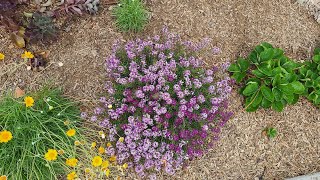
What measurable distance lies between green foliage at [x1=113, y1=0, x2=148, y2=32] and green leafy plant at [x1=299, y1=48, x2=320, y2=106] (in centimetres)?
155

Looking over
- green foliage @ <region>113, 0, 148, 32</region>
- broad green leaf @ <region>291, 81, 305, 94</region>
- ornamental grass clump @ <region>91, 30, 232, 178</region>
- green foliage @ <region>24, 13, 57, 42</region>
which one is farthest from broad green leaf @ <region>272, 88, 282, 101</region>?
green foliage @ <region>24, 13, 57, 42</region>

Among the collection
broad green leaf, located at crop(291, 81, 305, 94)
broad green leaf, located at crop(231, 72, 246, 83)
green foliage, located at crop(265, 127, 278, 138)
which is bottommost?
green foliage, located at crop(265, 127, 278, 138)

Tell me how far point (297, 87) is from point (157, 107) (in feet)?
4.43

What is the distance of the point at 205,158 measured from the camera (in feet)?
11.4

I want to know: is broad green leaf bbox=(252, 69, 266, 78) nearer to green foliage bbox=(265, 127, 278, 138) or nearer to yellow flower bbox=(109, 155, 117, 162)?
green foliage bbox=(265, 127, 278, 138)

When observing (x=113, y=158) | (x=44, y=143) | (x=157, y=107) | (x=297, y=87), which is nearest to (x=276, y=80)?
(x=297, y=87)

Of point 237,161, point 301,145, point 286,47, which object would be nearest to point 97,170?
point 237,161

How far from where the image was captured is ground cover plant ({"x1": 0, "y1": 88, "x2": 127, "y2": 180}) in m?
2.92

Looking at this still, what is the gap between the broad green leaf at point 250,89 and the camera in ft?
11.5

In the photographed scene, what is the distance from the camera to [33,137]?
2969 mm

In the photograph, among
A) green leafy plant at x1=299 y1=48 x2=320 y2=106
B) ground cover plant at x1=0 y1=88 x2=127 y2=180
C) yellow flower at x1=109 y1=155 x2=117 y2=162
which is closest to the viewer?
ground cover plant at x1=0 y1=88 x2=127 y2=180

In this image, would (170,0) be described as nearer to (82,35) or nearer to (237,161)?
(82,35)

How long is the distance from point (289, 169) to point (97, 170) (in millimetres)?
1759

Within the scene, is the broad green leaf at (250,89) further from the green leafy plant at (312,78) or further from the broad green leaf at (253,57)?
the green leafy plant at (312,78)
